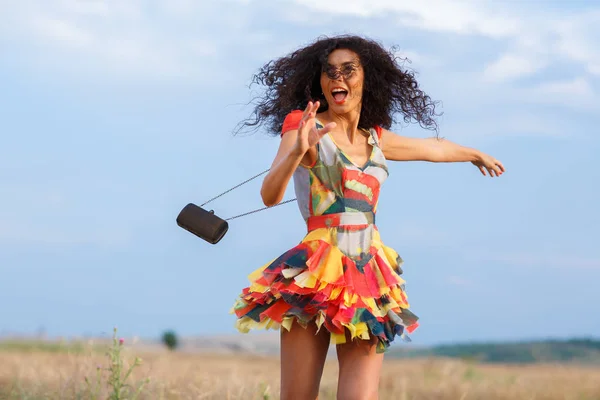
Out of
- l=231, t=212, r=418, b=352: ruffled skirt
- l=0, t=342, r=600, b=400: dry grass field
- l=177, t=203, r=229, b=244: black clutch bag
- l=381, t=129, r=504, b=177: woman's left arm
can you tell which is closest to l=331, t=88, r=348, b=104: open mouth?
l=381, t=129, r=504, b=177: woman's left arm

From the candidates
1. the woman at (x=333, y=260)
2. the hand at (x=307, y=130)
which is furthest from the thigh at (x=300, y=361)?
the hand at (x=307, y=130)

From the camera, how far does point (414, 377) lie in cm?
773

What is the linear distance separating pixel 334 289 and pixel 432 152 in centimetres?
117

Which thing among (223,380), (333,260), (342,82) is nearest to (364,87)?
(342,82)

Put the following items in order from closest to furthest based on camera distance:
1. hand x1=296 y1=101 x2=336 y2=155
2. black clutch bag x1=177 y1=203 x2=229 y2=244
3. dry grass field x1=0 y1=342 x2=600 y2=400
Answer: hand x1=296 y1=101 x2=336 y2=155, black clutch bag x1=177 y1=203 x2=229 y2=244, dry grass field x1=0 y1=342 x2=600 y2=400

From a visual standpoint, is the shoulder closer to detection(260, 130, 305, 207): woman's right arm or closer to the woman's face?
detection(260, 130, 305, 207): woman's right arm

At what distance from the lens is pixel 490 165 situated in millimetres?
4555

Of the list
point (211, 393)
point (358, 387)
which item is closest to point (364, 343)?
point (358, 387)

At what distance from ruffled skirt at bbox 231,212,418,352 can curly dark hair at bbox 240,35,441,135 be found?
28.0 inches

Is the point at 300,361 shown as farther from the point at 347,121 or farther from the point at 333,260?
the point at 347,121

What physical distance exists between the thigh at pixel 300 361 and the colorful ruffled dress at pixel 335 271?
0.08 meters

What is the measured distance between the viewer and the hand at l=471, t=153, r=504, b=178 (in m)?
4.54

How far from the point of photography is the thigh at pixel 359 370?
359cm

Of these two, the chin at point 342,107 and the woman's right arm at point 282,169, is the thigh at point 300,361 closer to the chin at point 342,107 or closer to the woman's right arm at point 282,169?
the woman's right arm at point 282,169
